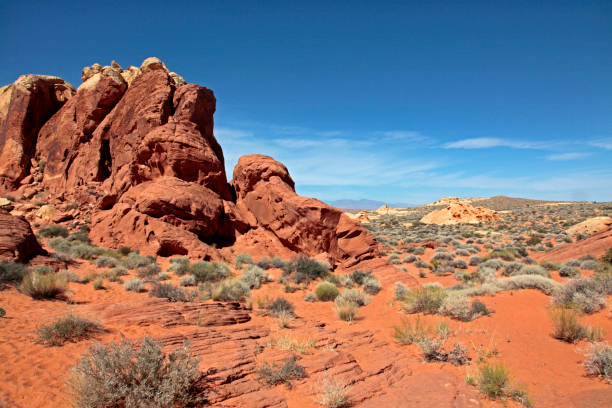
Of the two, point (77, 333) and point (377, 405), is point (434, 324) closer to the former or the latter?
point (377, 405)

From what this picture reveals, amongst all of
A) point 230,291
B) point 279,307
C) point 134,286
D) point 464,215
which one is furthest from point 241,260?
point 464,215

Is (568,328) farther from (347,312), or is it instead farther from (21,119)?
(21,119)

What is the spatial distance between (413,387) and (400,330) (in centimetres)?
241

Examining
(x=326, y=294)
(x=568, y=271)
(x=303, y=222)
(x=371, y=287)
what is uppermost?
(x=303, y=222)

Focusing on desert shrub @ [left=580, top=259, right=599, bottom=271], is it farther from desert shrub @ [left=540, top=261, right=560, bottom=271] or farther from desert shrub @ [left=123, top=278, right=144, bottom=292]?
desert shrub @ [left=123, top=278, right=144, bottom=292]

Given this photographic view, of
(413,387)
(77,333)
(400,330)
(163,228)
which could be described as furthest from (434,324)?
(163,228)

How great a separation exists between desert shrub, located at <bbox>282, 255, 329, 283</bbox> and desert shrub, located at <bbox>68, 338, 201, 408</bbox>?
8.85 metres

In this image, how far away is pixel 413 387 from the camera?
488cm

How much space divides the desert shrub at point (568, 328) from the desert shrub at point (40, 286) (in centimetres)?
1191

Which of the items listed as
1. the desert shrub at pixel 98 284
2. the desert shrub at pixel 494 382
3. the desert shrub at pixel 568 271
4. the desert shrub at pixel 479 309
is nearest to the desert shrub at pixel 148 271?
the desert shrub at pixel 98 284

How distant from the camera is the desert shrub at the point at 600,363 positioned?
15.4ft

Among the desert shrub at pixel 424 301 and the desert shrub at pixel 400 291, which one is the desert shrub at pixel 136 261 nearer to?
the desert shrub at pixel 400 291

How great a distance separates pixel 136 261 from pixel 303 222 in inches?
309

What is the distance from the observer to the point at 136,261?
12.8 metres
